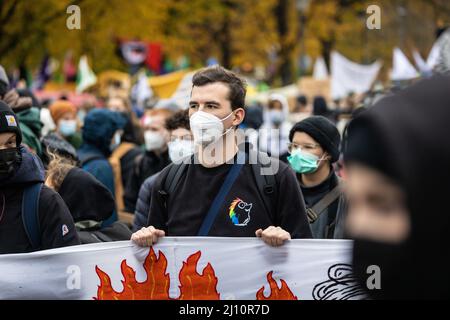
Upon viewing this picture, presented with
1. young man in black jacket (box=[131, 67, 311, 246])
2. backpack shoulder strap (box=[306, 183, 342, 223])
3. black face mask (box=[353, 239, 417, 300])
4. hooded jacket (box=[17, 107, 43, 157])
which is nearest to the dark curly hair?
hooded jacket (box=[17, 107, 43, 157])

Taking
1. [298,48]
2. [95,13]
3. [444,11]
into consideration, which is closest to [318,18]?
[298,48]

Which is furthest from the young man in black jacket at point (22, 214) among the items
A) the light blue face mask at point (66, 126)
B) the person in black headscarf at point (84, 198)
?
the light blue face mask at point (66, 126)

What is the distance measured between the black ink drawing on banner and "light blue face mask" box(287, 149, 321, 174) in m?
1.42

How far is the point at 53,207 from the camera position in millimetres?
4480

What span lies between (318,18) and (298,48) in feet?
8.04

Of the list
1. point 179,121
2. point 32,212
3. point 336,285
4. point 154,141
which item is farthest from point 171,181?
point 154,141

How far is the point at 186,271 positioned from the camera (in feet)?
15.2

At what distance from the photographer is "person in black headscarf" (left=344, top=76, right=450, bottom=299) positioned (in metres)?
1.57

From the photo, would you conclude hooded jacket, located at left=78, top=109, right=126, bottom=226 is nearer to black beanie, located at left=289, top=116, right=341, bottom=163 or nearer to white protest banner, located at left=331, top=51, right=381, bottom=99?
black beanie, located at left=289, top=116, right=341, bottom=163

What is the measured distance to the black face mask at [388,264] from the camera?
162 centimetres

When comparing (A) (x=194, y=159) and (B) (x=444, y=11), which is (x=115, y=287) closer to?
(A) (x=194, y=159)

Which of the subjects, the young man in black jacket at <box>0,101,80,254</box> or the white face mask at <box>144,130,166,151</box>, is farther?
the white face mask at <box>144,130,166,151</box>

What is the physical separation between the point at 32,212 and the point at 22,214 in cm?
5
